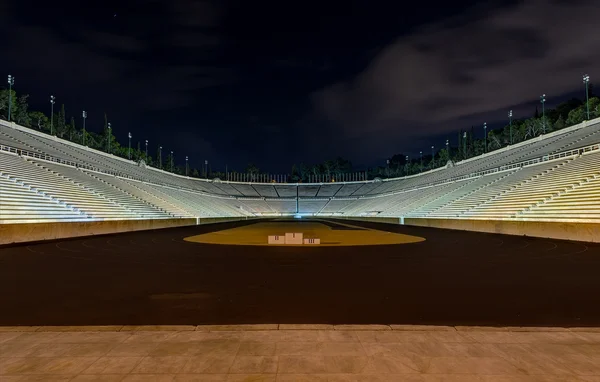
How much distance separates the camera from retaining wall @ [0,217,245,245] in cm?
2428

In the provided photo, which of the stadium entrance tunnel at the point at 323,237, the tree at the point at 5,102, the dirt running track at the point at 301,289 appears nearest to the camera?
the dirt running track at the point at 301,289

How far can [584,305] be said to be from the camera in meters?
8.67

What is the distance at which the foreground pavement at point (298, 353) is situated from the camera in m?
4.91

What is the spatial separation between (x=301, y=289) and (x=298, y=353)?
4.87 meters

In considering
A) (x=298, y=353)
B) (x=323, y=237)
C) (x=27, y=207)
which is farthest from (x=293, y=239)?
(x=27, y=207)

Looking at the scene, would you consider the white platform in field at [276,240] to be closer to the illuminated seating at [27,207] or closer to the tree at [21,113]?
the illuminated seating at [27,207]

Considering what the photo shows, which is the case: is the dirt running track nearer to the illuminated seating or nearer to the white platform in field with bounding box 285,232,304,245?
the white platform in field with bounding box 285,232,304,245

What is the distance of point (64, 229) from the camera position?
28422 mm

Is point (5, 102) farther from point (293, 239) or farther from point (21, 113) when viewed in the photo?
point (293, 239)

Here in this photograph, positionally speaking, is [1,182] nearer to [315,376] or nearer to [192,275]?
[192,275]

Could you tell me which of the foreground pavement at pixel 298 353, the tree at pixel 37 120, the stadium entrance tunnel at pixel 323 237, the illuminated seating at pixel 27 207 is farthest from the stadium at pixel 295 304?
the tree at pixel 37 120

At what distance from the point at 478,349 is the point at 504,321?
7.10 ft

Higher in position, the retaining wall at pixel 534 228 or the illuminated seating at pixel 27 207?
the illuminated seating at pixel 27 207

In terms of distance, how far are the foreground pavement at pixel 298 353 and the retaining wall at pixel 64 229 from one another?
22.6 metres
